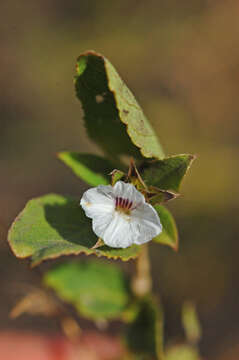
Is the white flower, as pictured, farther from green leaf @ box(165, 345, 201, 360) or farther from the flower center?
green leaf @ box(165, 345, 201, 360)

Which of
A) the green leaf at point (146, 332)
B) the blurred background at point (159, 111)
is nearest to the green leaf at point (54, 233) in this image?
the green leaf at point (146, 332)

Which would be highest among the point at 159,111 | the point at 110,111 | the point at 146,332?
the point at 110,111

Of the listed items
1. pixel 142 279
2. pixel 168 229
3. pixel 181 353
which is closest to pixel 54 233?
pixel 168 229

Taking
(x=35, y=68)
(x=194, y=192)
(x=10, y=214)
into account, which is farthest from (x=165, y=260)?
(x=35, y=68)

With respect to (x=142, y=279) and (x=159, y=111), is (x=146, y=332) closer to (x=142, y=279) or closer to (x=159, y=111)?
(x=142, y=279)

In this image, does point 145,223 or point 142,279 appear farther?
point 142,279

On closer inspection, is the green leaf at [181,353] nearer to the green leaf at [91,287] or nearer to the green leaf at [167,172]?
the green leaf at [91,287]
